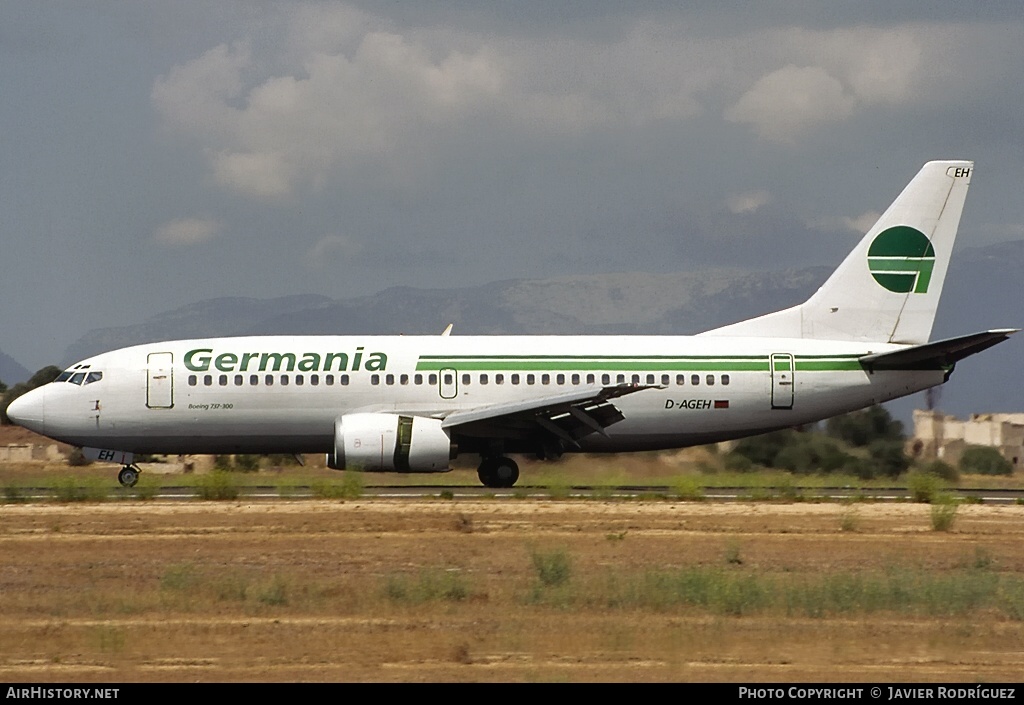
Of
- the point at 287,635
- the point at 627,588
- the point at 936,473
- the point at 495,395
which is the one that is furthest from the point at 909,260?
the point at 287,635

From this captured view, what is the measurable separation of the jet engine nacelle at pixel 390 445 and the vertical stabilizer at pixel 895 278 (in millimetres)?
7146

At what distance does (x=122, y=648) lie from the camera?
12.6 metres

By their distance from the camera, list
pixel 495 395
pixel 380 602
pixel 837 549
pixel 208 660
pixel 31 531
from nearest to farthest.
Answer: pixel 208 660, pixel 380 602, pixel 837 549, pixel 31 531, pixel 495 395

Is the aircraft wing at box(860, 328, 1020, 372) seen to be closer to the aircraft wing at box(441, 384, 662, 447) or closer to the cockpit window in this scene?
the aircraft wing at box(441, 384, 662, 447)

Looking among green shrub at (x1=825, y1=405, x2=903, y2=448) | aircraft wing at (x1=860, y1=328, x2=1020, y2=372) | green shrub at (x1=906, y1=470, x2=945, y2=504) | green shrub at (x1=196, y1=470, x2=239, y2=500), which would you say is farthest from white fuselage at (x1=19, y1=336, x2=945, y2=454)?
green shrub at (x1=825, y1=405, x2=903, y2=448)

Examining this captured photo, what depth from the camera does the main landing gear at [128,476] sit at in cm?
3030

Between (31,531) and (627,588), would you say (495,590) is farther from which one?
(31,531)

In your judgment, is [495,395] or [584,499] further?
[495,395]

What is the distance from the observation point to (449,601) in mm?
14977

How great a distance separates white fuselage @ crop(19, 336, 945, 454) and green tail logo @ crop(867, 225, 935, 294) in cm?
165

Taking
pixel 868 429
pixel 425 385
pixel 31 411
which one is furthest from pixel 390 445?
pixel 868 429

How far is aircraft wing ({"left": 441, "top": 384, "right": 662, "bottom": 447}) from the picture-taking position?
1129 inches

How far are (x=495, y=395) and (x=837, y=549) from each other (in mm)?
11472

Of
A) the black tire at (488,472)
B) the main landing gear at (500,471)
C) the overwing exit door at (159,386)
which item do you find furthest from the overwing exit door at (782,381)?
the overwing exit door at (159,386)
